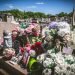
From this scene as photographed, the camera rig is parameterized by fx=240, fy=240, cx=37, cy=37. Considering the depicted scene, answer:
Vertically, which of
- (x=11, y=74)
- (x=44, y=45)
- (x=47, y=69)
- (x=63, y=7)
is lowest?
(x=11, y=74)

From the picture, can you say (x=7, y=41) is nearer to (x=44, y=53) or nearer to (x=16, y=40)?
(x=16, y=40)

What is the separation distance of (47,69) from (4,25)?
3.48 meters

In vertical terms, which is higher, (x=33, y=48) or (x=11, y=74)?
(x=33, y=48)

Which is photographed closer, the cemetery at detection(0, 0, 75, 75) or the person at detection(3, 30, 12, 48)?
the cemetery at detection(0, 0, 75, 75)

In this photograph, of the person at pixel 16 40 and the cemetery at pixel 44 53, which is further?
the person at pixel 16 40

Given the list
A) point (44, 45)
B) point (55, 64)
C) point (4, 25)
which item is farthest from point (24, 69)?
point (4, 25)

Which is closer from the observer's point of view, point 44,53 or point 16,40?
point 44,53

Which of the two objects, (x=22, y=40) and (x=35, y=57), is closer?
(x=35, y=57)

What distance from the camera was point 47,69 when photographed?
5.42 ft

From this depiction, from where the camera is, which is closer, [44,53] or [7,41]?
[44,53]

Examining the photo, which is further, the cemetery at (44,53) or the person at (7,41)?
the person at (7,41)

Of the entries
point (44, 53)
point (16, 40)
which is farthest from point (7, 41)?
point (44, 53)

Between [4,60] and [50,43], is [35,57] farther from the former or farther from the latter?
[4,60]

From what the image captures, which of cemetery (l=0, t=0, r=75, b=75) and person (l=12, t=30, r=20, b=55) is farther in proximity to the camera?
person (l=12, t=30, r=20, b=55)
